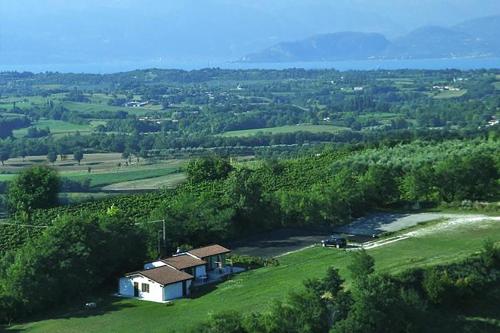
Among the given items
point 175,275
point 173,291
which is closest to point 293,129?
point 175,275

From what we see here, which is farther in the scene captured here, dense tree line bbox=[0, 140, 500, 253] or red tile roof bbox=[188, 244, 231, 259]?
dense tree line bbox=[0, 140, 500, 253]

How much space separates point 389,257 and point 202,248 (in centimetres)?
631

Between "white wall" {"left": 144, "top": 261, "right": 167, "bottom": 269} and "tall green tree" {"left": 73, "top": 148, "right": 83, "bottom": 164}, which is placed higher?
"white wall" {"left": 144, "top": 261, "right": 167, "bottom": 269}

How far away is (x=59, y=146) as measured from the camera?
238 ft

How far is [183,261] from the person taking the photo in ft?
85.3

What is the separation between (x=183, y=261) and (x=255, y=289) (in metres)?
3.42

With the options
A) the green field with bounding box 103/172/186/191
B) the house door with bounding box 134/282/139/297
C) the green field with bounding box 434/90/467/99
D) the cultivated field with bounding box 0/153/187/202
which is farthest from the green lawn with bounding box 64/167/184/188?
the green field with bounding box 434/90/467/99

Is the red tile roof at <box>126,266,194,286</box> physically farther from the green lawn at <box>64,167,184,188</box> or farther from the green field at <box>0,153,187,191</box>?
the green lawn at <box>64,167,184,188</box>

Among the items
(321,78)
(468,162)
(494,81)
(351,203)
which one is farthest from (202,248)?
(321,78)

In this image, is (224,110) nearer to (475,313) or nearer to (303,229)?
(303,229)

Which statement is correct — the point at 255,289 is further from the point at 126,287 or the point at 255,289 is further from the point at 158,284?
the point at 126,287

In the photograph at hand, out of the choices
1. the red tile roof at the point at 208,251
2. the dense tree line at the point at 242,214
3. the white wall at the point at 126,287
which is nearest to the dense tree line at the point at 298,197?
the dense tree line at the point at 242,214

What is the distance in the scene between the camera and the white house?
24.2 meters

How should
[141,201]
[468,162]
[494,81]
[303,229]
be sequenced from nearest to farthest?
[303,229]
[468,162]
[141,201]
[494,81]
